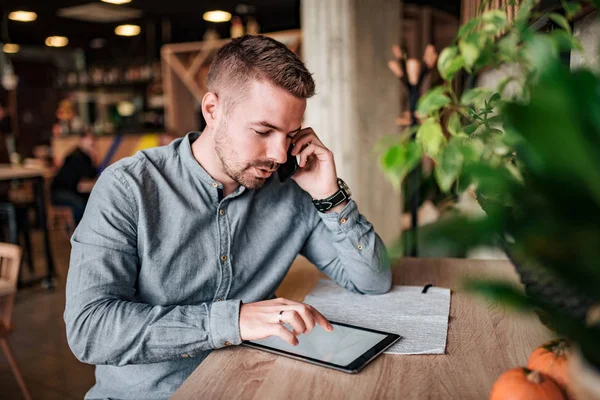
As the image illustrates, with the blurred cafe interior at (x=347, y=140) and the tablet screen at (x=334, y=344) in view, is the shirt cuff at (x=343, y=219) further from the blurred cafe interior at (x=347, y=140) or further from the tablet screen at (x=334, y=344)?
the tablet screen at (x=334, y=344)

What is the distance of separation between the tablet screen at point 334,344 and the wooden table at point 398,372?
36 mm

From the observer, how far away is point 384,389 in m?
0.88

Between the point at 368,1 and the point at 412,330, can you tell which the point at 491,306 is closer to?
the point at 412,330

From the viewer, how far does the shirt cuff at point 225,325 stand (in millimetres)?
1056

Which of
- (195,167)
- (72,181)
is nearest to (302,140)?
(195,167)

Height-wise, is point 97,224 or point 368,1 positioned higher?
point 368,1

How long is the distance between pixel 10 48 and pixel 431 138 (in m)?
11.5

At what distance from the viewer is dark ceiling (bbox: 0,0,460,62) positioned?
23.8ft

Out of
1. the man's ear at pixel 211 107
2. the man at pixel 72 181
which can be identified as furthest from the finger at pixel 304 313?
the man at pixel 72 181

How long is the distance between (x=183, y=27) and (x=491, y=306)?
914 centimetres

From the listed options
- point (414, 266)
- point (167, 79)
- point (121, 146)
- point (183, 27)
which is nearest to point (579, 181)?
point (414, 266)

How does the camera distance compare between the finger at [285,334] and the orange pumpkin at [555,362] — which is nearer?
the orange pumpkin at [555,362]

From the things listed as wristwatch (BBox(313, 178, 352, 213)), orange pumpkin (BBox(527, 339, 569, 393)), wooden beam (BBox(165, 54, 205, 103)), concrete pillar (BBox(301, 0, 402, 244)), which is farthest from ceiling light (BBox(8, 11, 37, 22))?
orange pumpkin (BBox(527, 339, 569, 393))

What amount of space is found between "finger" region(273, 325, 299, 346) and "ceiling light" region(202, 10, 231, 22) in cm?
760
